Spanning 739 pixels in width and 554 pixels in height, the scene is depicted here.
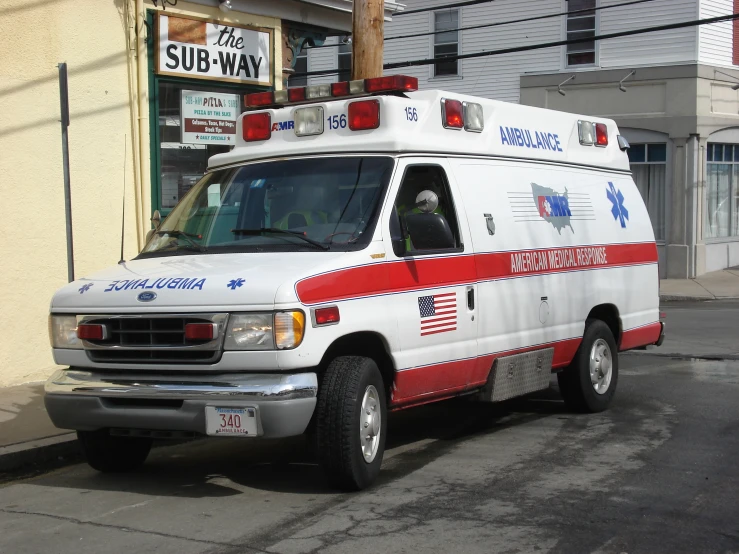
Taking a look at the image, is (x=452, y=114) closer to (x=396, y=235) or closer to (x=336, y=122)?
(x=336, y=122)

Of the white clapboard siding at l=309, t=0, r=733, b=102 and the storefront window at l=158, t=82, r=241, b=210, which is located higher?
the white clapboard siding at l=309, t=0, r=733, b=102

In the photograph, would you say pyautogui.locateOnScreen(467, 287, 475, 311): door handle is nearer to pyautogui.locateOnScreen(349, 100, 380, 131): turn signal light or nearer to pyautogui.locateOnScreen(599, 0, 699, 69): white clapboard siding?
pyautogui.locateOnScreen(349, 100, 380, 131): turn signal light

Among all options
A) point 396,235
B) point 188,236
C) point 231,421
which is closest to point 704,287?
point 396,235

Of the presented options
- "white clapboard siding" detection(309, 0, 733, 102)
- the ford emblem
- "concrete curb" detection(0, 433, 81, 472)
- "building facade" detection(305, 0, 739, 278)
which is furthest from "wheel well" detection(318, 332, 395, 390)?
"white clapboard siding" detection(309, 0, 733, 102)

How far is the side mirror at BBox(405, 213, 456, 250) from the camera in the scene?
6.85 meters

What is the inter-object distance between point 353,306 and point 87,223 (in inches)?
218

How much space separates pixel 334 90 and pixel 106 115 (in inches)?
180

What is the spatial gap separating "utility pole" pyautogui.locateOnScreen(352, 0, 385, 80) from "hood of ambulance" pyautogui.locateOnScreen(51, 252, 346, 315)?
5404 mm

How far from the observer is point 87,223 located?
1109cm

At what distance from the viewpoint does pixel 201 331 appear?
20.0ft

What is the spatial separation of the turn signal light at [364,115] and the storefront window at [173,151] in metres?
5.24

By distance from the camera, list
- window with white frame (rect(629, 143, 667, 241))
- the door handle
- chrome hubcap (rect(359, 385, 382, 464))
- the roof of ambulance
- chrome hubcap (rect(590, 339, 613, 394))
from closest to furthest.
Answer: chrome hubcap (rect(359, 385, 382, 464))
the roof of ambulance
the door handle
chrome hubcap (rect(590, 339, 613, 394))
window with white frame (rect(629, 143, 667, 241))

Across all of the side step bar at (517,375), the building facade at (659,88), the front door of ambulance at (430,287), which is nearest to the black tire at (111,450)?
the front door of ambulance at (430,287)

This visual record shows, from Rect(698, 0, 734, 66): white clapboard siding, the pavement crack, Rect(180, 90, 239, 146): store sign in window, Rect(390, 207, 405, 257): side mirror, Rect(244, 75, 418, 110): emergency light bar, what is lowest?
the pavement crack
